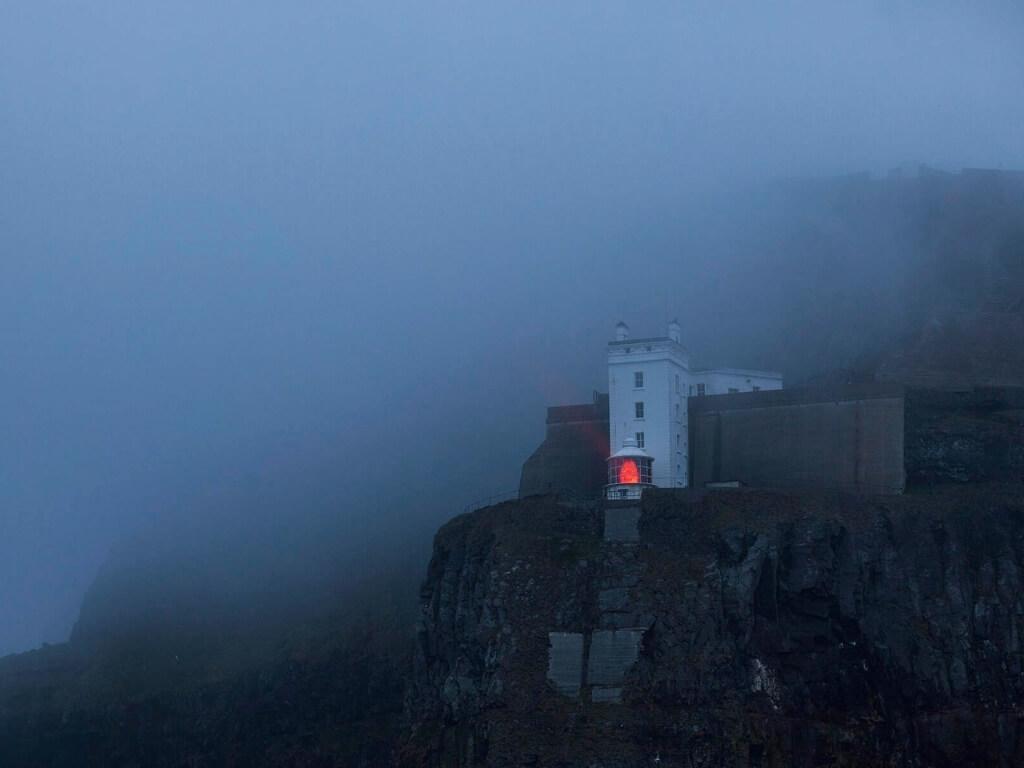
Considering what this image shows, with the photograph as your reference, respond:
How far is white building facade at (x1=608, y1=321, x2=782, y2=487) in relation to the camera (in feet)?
171

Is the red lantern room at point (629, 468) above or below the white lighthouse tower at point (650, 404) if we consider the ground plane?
below

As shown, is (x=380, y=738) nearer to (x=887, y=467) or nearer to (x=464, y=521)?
(x=464, y=521)

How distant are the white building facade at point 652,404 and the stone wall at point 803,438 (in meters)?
1.13

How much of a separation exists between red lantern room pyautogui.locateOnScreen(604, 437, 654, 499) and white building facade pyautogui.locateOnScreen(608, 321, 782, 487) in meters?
0.42

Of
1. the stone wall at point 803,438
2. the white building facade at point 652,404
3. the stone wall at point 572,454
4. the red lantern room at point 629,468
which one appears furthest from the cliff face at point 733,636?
the stone wall at point 572,454

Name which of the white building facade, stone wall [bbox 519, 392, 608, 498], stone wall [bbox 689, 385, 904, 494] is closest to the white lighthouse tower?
the white building facade

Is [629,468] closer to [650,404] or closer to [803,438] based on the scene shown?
[650,404]

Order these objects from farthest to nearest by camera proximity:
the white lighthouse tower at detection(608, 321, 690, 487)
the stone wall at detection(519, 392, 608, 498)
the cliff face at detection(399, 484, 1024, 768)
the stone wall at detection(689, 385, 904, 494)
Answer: the stone wall at detection(519, 392, 608, 498)
the white lighthouse tower at detection(608, 321, 690, 487)
the stone wall at detection(689, 385, 904, 494)
the cliff face at detection(399, 484, 1024, 768)

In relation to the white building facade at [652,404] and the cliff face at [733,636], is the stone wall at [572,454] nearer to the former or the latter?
the white building facade at [652,404]

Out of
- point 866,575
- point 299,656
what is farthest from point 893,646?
point 299,656

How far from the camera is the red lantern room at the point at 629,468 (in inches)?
1982

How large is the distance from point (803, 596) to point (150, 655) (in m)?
38.4

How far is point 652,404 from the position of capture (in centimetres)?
5238

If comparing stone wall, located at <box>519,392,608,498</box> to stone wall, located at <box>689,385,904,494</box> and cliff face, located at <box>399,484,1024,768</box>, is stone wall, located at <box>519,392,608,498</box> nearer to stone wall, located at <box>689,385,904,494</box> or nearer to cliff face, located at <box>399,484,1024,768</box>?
stone wall, located at <box>689,385,904,494</box>
